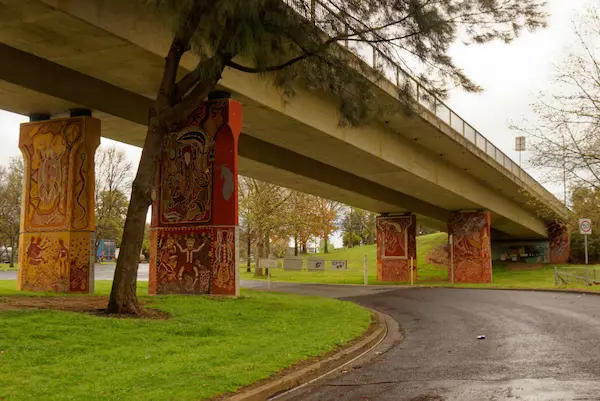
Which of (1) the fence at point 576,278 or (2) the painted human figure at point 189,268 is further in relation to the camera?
(1) the fence at point 576,278

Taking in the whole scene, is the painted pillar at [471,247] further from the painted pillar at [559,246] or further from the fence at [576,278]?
the painted pillar at [559,246]

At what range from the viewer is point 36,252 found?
1667 centimetres

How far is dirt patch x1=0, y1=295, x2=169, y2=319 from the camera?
1095 cm

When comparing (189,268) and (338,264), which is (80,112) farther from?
(338,264)

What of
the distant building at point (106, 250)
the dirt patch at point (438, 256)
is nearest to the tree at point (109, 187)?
the distant building at point (106, 250)

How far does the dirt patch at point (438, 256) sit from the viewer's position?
48.5m

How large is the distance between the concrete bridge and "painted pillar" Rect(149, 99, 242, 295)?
4.53 ft

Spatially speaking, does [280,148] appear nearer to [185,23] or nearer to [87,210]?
[87,210]

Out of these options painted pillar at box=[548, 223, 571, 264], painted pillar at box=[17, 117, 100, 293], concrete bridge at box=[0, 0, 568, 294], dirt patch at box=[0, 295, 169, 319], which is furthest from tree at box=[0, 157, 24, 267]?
painted pillar at box=[548, 223, 571, 264]

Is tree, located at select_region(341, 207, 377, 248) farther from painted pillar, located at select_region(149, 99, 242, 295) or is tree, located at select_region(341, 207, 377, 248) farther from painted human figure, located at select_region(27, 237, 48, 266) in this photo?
painted human figure, located at select_region(27, 237, 48, 266)

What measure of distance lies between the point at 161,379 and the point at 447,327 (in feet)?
24.9

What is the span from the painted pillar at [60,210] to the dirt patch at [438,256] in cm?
3622

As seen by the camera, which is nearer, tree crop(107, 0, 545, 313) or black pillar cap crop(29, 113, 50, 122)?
tree crop(107, 0, 545, 313)

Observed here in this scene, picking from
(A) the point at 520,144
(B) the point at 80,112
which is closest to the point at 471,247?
(A) the point at 520,144
